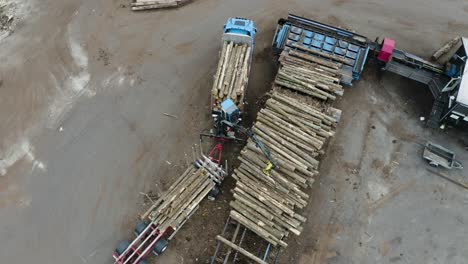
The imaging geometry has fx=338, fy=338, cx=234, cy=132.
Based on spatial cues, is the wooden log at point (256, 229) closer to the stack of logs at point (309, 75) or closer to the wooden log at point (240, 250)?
the wooden log at point (240, 250)

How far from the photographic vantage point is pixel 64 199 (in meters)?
18.9

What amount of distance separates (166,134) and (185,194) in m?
4.34

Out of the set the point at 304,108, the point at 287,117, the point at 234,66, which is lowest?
the point at 287,117

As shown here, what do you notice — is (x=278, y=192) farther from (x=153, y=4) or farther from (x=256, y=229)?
(x=153, y=4)

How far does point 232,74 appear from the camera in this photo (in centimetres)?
1994

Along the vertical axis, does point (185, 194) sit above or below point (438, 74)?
below

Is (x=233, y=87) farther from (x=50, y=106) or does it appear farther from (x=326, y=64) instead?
(x=50, y=106)

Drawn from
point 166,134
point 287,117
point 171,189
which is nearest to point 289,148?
point 287,117

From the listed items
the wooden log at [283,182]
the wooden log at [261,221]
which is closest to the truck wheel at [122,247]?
the wooden log at [261,221]

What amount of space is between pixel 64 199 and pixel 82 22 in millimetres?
13112

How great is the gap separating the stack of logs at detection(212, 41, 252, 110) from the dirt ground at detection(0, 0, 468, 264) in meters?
2.38

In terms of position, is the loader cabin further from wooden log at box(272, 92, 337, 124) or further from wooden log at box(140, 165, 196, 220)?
wooden log at box(140, 165, 196, 220)

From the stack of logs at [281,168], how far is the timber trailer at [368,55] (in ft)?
12.8

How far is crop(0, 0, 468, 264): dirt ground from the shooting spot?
18094 mm
